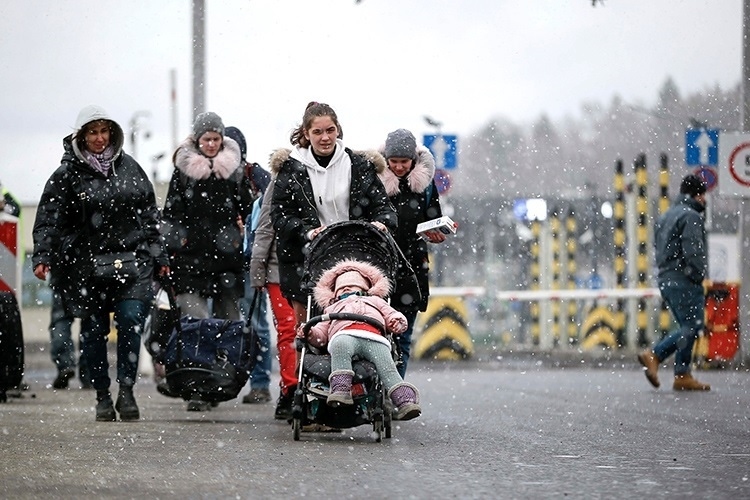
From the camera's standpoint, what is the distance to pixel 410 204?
11.5 metres

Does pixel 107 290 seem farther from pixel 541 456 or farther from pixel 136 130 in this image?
pixel 136 130

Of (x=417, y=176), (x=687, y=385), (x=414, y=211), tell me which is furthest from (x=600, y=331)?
(x=417, y=176)

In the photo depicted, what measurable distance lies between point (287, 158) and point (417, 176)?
110 centimetres

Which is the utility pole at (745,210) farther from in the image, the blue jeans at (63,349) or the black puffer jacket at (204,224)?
the black puffer jacket at (204,224)

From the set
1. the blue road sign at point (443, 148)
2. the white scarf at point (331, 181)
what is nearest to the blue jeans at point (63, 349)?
the white scarf at point (331, 181)

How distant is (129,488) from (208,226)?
5350 millimetres

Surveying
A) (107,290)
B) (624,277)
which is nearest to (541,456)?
(107,290)

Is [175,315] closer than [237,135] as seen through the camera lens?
Yes

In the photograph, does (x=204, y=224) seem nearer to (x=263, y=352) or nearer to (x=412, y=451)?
(x=263, y=352)

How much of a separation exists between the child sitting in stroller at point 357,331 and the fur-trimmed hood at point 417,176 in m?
1.55

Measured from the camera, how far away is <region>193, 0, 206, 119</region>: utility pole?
73.3 feet

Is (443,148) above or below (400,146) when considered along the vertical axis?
above

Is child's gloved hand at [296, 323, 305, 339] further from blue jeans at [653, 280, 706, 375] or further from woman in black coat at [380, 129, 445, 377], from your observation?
blue jeans at [653, 280, 706, 375]

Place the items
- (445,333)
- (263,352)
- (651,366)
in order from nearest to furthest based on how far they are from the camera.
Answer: (263,352) < (651,366) < (445,333)
